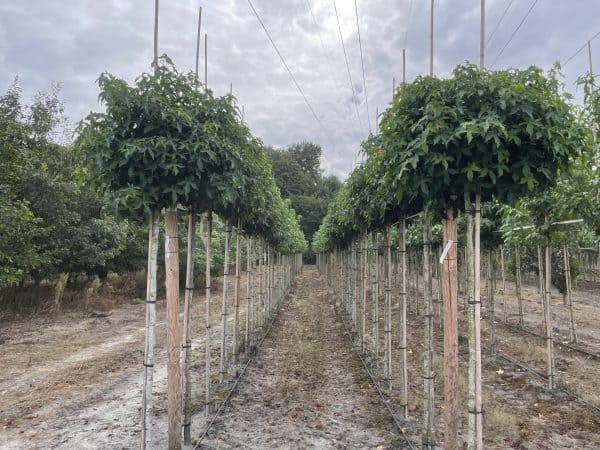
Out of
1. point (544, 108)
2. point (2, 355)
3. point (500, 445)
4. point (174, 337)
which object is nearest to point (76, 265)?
point (2, 355)

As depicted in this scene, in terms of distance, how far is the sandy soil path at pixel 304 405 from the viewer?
5.55m

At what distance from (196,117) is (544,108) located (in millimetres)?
3199

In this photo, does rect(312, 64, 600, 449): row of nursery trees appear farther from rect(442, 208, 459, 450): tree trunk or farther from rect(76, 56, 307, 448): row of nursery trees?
rect(76, 56, 307, 448): row of nursery trees

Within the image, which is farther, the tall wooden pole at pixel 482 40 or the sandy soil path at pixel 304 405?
the sandy soil path at pixel 304 405

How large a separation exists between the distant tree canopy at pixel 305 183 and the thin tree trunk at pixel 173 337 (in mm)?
56984

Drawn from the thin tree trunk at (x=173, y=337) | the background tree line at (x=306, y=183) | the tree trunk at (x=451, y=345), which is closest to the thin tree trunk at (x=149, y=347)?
the thin tree trunk at (x=173, y=337)

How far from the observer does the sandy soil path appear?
18.2 ft

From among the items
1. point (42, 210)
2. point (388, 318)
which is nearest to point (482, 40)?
point (388, 318)

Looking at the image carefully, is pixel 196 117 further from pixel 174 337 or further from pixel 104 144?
pixel 174 337

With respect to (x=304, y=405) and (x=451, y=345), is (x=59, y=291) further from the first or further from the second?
(x=451, y=345)

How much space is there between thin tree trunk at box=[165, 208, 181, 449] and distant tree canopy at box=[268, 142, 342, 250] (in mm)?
56984

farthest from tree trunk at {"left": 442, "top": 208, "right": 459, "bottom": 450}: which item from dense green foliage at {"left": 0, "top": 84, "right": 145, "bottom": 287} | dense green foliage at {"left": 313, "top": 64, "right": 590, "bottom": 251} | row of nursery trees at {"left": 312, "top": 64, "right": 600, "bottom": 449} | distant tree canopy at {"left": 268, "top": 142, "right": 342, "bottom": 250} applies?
distant tree canopy at {"left": 268, "top": 142, "right": 342, "bottom": 250}

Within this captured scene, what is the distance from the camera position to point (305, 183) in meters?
79.1

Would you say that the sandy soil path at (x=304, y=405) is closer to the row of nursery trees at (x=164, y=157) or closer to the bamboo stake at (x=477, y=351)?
the row of nursery trees at (x=164, y=157)
